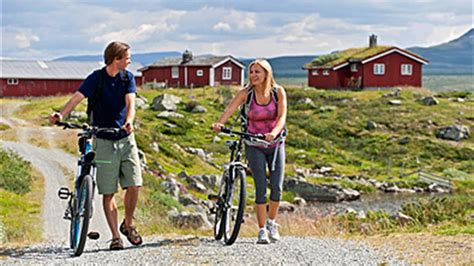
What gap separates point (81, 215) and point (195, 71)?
195 feet

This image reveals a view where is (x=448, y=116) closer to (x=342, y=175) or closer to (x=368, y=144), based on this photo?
(x=368, y=144)

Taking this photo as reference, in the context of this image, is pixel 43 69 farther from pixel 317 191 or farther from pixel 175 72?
pixel 317 191

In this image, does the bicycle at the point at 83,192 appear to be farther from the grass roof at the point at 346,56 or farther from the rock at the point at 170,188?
the grass roof at the point at 346,56

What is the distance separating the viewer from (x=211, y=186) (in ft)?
92.2

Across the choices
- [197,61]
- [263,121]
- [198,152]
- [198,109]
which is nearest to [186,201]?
[263,121]

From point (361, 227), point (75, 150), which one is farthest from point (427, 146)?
point (361, 227)

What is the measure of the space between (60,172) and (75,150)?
495 centimetres

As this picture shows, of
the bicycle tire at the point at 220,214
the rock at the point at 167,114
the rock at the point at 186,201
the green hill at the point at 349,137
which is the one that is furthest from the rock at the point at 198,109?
the bicycle tire at the point at 220,214

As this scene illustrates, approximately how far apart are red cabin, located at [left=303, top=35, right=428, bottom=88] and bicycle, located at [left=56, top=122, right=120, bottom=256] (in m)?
55.9

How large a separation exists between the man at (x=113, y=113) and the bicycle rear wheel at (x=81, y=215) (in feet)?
0.95

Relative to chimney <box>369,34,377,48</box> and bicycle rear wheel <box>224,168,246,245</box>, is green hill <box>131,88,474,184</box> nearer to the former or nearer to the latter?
chimney <box>369,34,377,48</box>

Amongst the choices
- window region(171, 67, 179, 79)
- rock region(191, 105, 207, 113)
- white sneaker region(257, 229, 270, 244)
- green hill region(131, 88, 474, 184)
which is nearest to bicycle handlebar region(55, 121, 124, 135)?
white sneaker region(257, 229, 270, 244)

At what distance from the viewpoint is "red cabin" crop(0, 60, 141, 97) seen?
63.4 m

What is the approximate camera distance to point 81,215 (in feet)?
26.5
